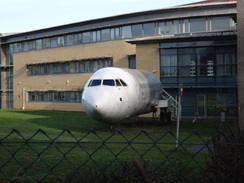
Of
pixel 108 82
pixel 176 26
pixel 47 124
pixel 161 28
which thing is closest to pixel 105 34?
pixel 161 28

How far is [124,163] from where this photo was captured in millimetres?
6820

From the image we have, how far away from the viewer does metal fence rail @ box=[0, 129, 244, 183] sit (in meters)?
4.72

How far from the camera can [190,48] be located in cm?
3203

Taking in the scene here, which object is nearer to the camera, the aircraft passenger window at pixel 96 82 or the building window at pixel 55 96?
Answer: the aircraft passenger window at pixel 96 82

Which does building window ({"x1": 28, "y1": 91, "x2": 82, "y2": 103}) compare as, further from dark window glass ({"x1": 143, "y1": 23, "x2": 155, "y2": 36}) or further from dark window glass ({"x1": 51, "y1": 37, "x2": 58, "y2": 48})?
dark window glass ({"x1": 143, "y1": 23, "x2": 155, "y2": 36})

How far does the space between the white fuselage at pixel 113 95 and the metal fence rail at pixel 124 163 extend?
2.17 metres

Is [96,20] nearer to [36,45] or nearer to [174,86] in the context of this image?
[36,45]

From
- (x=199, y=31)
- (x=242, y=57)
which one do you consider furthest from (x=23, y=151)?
(x=199, y=31)

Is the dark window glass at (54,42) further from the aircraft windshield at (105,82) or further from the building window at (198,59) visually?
the aircraft windshield at (105,82)

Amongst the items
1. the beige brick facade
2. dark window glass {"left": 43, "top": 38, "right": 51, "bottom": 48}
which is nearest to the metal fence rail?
the beige brick facade

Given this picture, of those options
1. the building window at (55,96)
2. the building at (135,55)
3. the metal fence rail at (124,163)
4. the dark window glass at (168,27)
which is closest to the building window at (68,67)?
the building at (135,55)

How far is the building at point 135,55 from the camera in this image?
103ft

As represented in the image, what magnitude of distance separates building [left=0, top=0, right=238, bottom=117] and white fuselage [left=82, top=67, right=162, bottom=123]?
7.46m

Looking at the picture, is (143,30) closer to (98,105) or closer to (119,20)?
(119,20)
